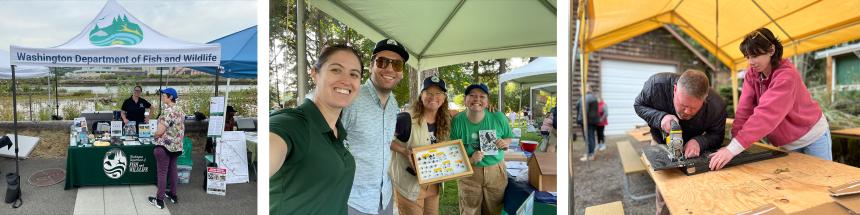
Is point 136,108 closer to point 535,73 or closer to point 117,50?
point 117,50

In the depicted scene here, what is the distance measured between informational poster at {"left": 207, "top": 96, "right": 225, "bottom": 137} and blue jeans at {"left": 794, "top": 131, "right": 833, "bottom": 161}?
6.00 m

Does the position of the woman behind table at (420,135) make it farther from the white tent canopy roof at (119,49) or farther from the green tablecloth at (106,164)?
the green tablecloth at (106,164)

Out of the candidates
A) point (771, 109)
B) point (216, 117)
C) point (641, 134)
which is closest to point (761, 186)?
point (771, 109)

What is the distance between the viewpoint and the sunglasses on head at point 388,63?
1.23 meters

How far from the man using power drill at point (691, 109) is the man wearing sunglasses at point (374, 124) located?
2.70 feet

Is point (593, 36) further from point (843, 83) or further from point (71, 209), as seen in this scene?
point (71, 209)

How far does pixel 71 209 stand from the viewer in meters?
5.21

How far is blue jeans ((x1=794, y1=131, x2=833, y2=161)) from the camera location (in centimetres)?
135

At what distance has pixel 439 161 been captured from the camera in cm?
132

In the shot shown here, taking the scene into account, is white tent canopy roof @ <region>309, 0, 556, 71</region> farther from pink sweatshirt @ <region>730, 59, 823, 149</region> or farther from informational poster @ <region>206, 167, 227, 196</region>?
informational poster @ <region>206, 167, 227, 196</region>

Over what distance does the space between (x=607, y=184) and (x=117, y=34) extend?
20.5 feet

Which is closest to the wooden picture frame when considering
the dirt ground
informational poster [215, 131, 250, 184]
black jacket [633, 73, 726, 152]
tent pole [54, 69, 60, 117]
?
the dirt ground

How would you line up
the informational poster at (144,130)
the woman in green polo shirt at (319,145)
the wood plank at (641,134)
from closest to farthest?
the woman in green polo shirt at (319,145) < the wood plank at (641,134) < the informational poster at (144,130)

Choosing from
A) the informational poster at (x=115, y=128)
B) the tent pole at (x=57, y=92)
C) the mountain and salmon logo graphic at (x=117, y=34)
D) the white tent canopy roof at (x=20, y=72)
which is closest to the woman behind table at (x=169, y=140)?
the informational poster at (x=115, y=128)
